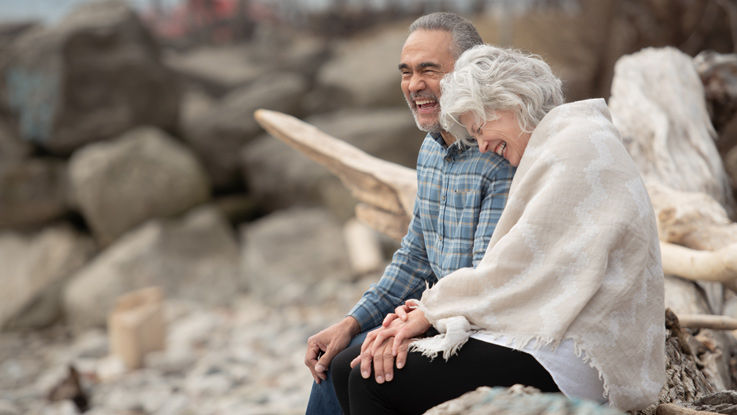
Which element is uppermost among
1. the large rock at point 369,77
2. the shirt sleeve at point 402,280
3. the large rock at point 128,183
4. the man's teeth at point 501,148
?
the man's teeth at point 501,148

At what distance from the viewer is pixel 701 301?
2.97 meters

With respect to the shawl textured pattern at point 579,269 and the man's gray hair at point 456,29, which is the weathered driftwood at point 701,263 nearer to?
the shawl textured pattern at point 579,269

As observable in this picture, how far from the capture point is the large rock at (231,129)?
955 cm

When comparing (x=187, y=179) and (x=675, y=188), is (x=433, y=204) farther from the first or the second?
(x=187, y=179)

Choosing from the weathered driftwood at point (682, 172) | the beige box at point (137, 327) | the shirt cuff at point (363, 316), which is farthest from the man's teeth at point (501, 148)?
the beige box at point (137, 327)

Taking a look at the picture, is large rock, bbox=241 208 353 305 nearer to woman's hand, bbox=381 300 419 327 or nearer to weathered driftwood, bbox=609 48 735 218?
weathered driftwood, bbox=609 48 735 218

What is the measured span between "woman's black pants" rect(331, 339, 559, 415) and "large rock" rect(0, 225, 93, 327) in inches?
285

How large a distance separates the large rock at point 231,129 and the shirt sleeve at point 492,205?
25.2ft

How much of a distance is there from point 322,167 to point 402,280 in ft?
20.2

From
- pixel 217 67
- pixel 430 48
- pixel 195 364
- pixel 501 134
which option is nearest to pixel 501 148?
pixel 501 134

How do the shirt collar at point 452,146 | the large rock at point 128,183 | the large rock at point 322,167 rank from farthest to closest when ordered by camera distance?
1. the large rock at point 128,183
2. the large rock at point 322,167
3. the shirt collar at point 452,146

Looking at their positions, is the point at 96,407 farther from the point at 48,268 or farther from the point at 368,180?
the point at 48,268

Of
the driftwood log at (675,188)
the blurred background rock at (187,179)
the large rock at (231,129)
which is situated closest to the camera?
the driftwood log at (675,188)

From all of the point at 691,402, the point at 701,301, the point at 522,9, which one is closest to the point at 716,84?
the point at 701,301
